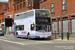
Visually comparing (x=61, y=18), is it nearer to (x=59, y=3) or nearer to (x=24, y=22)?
(x=59, y=3)

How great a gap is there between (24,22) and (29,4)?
2461 centimetres

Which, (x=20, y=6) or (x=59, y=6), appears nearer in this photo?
(x=59, y=6)

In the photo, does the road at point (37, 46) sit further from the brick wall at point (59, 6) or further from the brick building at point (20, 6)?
the brick building at point (20, 6)

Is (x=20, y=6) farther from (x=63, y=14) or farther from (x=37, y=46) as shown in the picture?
(x=37, y=46)

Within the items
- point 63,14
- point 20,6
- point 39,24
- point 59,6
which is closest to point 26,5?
point 20,6

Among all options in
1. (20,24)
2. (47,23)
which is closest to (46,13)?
(47,23)

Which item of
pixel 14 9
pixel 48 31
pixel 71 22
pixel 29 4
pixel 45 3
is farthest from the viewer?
pixel 14 9

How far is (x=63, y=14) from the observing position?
1185 inches

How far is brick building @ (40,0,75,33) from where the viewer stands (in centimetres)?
2780

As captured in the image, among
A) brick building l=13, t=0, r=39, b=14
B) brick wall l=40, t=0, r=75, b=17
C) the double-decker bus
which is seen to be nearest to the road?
the double-decker bus

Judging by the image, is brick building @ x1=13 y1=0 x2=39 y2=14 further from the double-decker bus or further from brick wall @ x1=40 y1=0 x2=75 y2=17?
the double-decker bus

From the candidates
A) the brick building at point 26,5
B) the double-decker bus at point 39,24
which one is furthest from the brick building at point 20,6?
the double-decker bus at point 39,24

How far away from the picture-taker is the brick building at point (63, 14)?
27.8m

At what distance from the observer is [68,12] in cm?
2877
